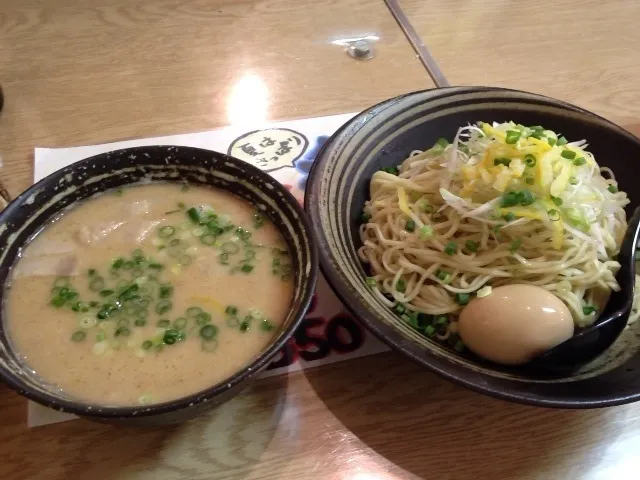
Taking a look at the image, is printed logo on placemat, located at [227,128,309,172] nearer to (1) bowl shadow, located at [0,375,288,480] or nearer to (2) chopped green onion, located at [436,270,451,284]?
(2) chopped green onion, located at [436,270,451,284]

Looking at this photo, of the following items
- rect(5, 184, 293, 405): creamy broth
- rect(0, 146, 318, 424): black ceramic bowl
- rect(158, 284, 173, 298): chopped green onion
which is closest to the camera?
rect(0, 146, 318, 424): black ceramic bowl

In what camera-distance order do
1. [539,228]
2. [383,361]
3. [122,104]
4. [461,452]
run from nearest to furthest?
1. [461,452]
2. [383,361]
3. [539,228]
4. [122,104]

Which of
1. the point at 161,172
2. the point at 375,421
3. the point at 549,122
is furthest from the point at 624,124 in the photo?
the point at 161,172

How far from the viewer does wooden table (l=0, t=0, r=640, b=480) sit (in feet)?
3.40

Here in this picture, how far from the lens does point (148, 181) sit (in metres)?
1.24

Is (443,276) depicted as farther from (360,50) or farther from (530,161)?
(360,50)

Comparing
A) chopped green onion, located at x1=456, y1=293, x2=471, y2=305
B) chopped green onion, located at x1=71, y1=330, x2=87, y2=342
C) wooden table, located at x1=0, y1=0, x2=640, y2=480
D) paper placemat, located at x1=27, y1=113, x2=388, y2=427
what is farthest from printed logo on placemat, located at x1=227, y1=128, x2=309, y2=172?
chopped green onion, located at x1=71, y1=330, x2=87, y2=342

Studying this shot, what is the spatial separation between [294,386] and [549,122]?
3.35ft

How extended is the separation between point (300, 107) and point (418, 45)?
Result: 0.60 m

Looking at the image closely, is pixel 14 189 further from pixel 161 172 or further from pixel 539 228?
pixel 539 228

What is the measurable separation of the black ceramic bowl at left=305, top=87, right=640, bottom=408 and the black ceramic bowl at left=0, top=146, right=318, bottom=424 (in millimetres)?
76

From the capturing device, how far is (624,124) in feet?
6.07

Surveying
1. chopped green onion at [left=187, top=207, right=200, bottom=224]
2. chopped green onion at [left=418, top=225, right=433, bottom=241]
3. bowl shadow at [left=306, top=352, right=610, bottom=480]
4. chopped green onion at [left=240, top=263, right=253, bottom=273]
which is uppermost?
chopped green onion at [left=187, top=207, right=200, bottom=224]

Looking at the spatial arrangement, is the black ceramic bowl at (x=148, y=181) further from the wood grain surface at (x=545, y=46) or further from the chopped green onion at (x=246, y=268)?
the wood grain surface at (x=545, y=46)
